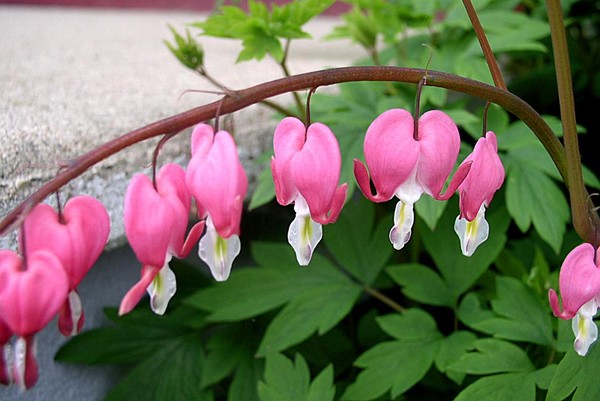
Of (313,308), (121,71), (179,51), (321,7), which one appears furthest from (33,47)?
(313,308)

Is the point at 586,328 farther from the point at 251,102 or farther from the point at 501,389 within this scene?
the point at 251,102

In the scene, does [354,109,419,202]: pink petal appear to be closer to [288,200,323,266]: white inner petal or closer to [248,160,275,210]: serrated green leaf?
[288,200,323,266]: white inner petal

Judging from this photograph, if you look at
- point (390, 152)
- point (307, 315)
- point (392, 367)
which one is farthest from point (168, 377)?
point (390, 152)

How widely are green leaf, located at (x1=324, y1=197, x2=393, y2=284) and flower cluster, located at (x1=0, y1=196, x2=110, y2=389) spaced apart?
671 mm

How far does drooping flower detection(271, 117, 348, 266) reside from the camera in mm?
560

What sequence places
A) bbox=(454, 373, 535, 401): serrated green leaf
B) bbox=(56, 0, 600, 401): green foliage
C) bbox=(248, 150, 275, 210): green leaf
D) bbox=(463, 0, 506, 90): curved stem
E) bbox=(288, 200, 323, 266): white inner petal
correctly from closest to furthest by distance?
bbox=(288, 200, 323, 266): white inner petal < bbox=(463, 0, 506, 90): curved stem < bbox=(454, 373, 535, 401): serrated green leaf < bbox=(56, 0, 600, 401): green foliage < bbox=(248, 150, 275, 210): green leaf

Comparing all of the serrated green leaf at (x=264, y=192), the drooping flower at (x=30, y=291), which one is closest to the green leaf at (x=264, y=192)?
the serrated green leaf at (x=264, y=192)

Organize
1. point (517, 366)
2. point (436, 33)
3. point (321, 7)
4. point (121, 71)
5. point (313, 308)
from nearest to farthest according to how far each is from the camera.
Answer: point (517, 366) < point (313, 308) < point (321, 7) < point (436, 33) < point (121, 71)

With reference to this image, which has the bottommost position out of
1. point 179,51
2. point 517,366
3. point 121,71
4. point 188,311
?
point 188,311

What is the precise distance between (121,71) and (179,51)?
1.86ft

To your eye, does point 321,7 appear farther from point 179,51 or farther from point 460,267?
point 460,267

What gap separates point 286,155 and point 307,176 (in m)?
0.03

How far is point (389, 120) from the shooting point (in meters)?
0.59

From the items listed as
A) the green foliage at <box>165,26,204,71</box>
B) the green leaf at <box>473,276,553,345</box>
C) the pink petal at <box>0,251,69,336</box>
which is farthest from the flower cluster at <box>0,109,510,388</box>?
the green foliage at <box>165,26,204,71</box>
